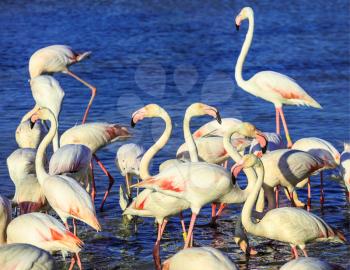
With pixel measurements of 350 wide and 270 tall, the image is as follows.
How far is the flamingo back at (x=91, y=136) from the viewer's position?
8820 millimetres

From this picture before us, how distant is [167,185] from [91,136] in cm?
215

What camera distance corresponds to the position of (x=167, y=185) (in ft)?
22.5

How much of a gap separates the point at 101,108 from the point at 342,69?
495 centimetres

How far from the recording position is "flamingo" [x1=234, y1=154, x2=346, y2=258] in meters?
6.65

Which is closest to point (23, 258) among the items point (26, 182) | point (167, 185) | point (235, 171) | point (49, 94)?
point (167, 185)

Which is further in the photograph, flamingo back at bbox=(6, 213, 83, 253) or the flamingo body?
the flamingo body

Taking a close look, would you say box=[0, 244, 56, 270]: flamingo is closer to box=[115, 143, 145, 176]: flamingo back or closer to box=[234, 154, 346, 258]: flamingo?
box=[234, 154, 346, 258]: flamingo

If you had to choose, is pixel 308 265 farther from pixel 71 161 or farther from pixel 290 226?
pixel 71 161

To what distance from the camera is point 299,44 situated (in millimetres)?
18094

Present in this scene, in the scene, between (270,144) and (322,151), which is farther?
(270,144)

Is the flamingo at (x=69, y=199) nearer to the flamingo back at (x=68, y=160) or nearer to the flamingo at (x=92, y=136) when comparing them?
the flamingo back at (x=68, y=160)

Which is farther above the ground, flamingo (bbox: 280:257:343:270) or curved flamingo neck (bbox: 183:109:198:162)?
curved flamingo neck (bbox: 183:109:198:162)

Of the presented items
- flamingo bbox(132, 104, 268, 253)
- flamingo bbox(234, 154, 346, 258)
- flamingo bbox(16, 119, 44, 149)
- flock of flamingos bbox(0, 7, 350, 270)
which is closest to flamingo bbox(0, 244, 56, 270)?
flock of flamingos bbox(0, 7, 350, 270)

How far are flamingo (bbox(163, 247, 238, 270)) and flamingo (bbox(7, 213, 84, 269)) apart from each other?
83 centimetres
